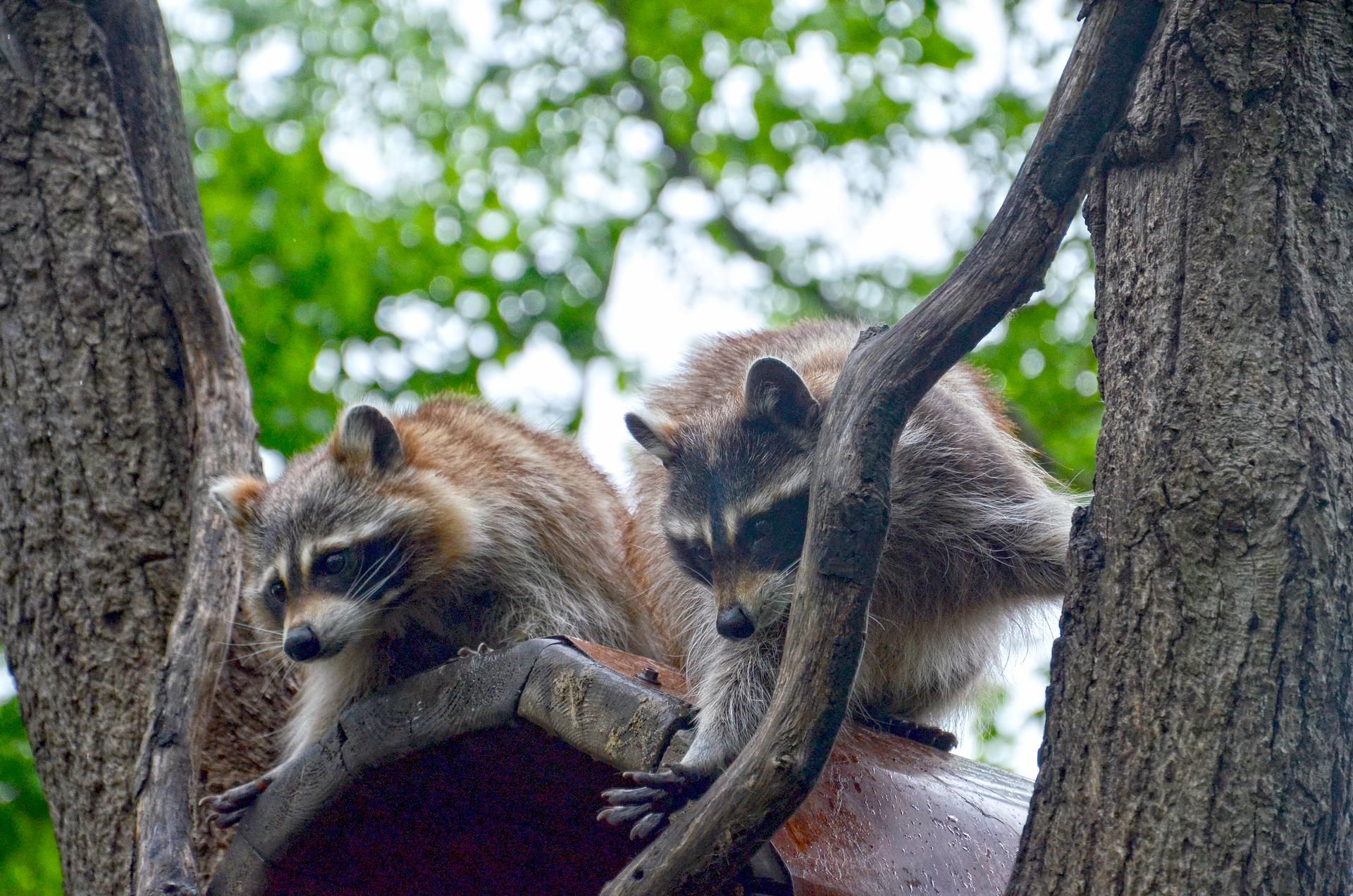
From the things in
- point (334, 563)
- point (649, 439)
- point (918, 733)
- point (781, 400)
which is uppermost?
point (781, 400)

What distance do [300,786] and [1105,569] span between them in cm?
203

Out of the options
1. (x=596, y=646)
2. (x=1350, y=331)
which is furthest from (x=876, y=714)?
(x=1350, y=331)

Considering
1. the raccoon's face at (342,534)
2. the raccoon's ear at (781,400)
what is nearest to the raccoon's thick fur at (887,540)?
the raccoon's ear at (781,400)

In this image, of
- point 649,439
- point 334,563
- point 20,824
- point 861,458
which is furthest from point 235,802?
point 20,824

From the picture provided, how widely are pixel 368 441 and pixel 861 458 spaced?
231 centimetres

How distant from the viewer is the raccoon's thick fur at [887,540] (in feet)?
10.9

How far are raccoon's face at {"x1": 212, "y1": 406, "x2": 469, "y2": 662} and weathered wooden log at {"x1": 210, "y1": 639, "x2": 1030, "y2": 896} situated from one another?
552mm

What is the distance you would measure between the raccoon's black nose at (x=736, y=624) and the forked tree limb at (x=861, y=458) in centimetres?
94

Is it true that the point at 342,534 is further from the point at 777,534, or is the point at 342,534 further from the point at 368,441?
the point at 777,534

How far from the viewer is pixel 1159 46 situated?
7.50 feet

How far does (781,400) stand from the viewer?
354 centimetres

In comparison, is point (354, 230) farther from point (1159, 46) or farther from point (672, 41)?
point (1159, 46)

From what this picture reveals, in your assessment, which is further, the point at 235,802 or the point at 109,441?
the point at 109,441

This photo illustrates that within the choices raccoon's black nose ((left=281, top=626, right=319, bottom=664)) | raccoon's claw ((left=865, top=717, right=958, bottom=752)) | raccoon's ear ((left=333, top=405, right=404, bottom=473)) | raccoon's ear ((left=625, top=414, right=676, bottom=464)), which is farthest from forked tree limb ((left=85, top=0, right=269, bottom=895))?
raccoon's claw ((left=865, top=717, right=958, bottom=752))
